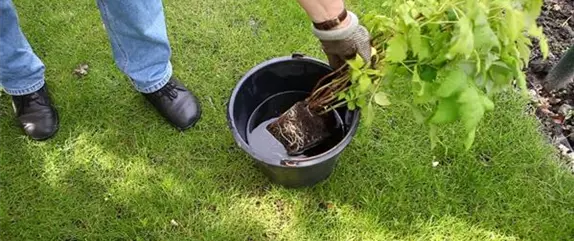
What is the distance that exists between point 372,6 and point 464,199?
104 cm

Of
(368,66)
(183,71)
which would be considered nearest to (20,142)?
(183,71)

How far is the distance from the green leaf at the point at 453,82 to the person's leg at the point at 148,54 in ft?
3.56

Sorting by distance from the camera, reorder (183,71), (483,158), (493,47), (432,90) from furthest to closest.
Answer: (183,71)
(483,158)
(432,90)
(493,47)

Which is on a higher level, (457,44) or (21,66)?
(457,44)

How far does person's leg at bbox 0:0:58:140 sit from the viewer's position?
209 centimetres

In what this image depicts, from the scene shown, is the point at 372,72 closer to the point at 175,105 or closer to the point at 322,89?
the point at 322,89

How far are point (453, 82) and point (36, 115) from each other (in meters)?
1.72

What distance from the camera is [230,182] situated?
2.24 m

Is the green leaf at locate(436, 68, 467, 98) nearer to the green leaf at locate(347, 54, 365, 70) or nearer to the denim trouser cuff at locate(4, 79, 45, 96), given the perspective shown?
the green leaf at locate(347, 54, 365, 70)

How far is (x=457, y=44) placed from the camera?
3.79 feet

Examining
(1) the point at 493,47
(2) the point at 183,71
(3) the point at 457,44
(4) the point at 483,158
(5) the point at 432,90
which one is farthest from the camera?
(2) the point at 183,71

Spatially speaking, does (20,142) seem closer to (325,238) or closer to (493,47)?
(325,238)

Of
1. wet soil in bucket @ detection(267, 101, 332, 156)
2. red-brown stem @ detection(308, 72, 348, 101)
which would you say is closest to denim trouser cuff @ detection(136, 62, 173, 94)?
wet soil in bucket @ detection(267, 101, 332, 156)

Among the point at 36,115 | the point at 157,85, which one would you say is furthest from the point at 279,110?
the point at 36,115
